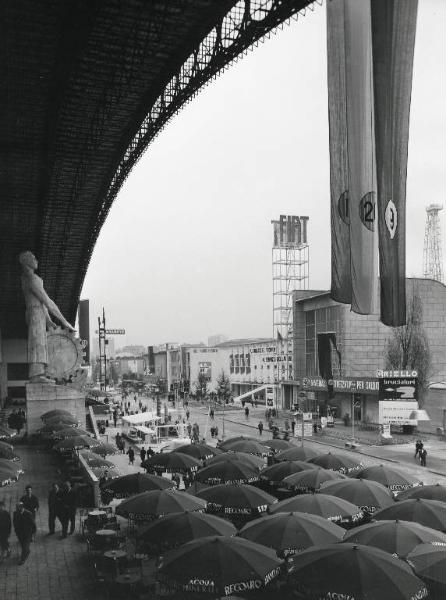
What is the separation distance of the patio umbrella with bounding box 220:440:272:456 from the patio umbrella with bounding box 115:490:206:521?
8.73 metres

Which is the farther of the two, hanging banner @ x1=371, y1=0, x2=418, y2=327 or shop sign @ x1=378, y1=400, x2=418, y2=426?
shop sign @ x1=378, y1=400, x2=418, y2=426

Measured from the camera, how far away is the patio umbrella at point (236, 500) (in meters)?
14.4

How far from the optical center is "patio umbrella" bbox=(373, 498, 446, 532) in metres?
12.6

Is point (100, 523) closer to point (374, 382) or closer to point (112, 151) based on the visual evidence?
point (112, 151)

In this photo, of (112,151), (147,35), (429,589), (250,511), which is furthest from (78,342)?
(429,589)

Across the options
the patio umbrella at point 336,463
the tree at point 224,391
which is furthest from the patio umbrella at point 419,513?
the tree at point 224,391

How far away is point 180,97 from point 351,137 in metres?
12.4

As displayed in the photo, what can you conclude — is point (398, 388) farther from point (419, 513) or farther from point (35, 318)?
point (419, 513)

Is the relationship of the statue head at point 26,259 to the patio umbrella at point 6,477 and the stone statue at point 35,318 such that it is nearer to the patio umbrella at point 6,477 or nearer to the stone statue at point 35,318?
the stone statue at point 35,318

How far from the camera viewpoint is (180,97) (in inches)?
939

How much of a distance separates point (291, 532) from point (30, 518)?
5133 millimetres

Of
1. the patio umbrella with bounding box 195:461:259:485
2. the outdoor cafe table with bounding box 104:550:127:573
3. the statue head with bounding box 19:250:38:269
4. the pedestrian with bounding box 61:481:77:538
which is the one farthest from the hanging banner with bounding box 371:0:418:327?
the statue head with bounding box 19:250:38:269

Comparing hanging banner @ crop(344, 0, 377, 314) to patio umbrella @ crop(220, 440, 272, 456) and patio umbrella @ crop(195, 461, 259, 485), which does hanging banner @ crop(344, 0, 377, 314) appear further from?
patio umbrella @ crop(220, 440, 272, 456)

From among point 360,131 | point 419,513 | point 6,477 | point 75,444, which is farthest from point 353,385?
point 360,131
